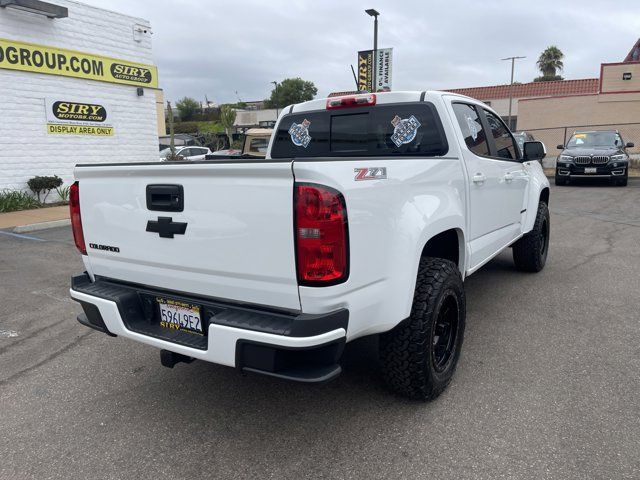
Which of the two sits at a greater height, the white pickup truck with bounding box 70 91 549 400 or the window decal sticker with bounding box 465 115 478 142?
the window decal sticker with bounding box 465 115 478 142

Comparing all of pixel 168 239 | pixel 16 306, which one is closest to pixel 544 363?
pixel 168 239

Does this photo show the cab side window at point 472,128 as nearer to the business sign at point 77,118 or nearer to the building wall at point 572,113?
the business sign at point 77,118

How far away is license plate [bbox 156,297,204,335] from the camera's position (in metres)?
2.64

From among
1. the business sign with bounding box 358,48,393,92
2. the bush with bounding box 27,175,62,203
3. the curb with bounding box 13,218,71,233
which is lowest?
the curb with bounding box 13,218,71,233

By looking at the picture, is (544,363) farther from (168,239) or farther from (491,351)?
(168,239)

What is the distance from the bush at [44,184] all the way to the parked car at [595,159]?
553 inches

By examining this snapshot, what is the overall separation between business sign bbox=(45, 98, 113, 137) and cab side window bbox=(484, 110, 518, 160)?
439 inches

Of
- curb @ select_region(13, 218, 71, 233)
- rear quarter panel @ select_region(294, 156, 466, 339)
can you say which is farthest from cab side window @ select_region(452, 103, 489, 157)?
curb @ select_region(13, 218, 71, 233)

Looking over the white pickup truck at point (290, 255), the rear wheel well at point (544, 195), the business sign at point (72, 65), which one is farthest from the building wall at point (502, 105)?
the white pickup truck at point (290, 255)

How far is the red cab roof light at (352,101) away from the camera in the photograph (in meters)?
3.90

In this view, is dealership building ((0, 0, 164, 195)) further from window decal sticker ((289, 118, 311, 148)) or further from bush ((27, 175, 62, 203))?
window decal sticker ((289, 118, 311, 148))

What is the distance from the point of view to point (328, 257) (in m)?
2.25

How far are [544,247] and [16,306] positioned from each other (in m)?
5.90

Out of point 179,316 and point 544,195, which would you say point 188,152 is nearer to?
point 544,195
